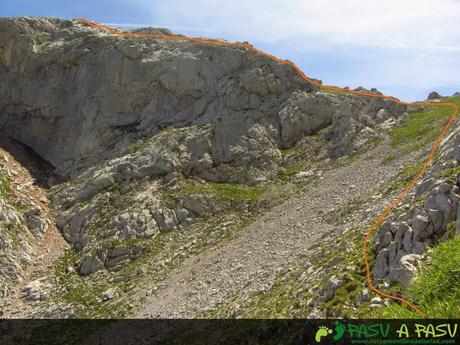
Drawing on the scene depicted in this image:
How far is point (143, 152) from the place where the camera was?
5509cm

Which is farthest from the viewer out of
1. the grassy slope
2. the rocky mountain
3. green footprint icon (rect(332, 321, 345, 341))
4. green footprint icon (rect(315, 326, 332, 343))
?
the rocky mountain

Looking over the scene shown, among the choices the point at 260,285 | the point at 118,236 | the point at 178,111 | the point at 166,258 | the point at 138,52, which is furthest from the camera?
the point at 138,52

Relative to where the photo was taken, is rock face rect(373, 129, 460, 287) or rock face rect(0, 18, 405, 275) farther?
rock face rect(0, 18, 405, 275)

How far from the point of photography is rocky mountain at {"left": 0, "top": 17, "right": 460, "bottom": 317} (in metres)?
41.9

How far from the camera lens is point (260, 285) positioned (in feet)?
92.6

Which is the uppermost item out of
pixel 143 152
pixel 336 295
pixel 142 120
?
pixel 142 120

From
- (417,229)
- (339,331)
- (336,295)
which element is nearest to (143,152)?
(336,295)

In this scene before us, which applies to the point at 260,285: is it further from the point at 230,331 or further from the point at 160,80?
the point at 160,80

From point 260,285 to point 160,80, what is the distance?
1710 inches

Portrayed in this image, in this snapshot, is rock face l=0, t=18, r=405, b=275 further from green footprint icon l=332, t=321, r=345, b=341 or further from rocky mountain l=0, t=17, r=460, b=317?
green footprint icon l=332, t=321, r=345, b=341

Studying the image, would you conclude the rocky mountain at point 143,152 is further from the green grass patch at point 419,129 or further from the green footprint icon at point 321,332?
the green footprint icon at point 321,332

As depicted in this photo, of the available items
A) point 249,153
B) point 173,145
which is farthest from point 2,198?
point 249,153

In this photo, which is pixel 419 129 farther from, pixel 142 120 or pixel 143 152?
pixel 142 120

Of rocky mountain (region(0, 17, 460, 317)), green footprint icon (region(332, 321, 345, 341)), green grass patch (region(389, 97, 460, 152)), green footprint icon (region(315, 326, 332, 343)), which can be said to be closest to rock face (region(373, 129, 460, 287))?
green footprint icon (region(332, 321, 345, 341))
